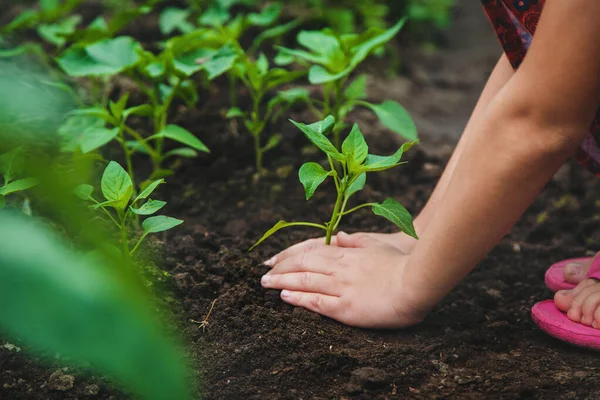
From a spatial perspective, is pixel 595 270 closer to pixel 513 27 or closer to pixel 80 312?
pixel 513 27

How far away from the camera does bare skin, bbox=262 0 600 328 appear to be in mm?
1085

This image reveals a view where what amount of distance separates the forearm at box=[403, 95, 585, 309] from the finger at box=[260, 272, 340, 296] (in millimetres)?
190

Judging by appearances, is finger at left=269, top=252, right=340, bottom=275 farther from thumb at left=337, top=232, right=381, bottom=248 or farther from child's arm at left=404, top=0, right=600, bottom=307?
child's arm at left=404, top=0, right=600, bottom=307

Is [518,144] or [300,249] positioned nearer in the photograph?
[518,144]

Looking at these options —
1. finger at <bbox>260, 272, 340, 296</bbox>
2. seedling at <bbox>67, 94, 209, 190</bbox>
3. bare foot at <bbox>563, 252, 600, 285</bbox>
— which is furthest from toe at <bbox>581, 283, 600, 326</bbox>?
seedling at <bbox>67, 94, 209, 190</bbox>


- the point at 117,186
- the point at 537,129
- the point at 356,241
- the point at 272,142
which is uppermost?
the point at 537,129

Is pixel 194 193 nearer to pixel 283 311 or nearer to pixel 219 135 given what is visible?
pixel 219 135

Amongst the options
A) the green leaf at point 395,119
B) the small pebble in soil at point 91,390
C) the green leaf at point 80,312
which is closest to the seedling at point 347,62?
the green leaf at point 395,119

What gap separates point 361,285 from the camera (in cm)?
143

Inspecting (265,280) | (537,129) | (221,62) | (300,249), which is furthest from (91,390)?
(221,62)

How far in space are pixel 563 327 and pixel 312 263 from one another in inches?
20.9

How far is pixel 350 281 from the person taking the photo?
1.44 meters

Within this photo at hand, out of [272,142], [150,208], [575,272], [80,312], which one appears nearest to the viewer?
[80,312]

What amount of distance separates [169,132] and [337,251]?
1.93ft
